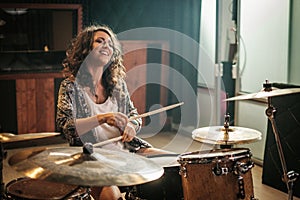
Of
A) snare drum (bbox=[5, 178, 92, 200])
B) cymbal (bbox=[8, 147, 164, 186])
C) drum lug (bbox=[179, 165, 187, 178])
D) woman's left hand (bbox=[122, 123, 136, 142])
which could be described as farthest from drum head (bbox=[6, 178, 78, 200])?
drum lug (bbox=[179, 165, 187, 178])

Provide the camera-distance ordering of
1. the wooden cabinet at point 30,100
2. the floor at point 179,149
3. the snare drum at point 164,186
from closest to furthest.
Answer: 1. the snare drum at point 164,186
2. the floor at point 179,149
3. the wooden cabinet at point 30,100

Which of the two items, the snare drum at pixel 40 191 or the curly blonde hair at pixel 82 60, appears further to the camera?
the curly blonde hair at pixel 82 60

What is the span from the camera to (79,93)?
2568 mm

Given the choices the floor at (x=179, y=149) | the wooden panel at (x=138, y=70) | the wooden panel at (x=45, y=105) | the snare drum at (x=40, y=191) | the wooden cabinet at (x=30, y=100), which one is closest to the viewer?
the snare drum at (x=40, y=191)

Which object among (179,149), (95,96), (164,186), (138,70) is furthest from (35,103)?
(164,186)

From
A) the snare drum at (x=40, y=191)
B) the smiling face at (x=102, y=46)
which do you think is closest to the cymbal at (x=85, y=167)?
the snare drum at (x=40, y=191)

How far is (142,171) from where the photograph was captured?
160 centimetres

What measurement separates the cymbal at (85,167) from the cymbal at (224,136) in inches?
37.6

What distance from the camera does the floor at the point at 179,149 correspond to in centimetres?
354

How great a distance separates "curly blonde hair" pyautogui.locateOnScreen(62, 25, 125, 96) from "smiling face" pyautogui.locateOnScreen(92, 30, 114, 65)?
0.07 feet

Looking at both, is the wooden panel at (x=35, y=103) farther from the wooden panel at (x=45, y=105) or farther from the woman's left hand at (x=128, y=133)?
the woman's left hand at (x=128, y=133)

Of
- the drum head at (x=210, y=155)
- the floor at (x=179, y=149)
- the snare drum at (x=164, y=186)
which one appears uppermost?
the drum head at (x=210, y=155)

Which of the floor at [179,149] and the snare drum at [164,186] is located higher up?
the snare drum at [164,186]

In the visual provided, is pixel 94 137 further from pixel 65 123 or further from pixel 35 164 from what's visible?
pixel 35 164
